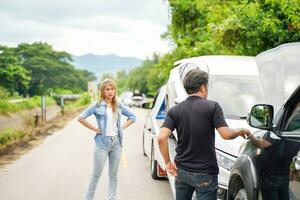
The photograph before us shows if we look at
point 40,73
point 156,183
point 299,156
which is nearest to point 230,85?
point 156,183

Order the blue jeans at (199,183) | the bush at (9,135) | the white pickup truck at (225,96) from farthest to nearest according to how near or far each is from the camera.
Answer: the bush at (9,135), the white pickup truck at (225,96), the blue jeans at (199,183)

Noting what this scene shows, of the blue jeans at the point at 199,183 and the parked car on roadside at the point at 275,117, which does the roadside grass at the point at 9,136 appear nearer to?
the blue jeans at the point at 199,183

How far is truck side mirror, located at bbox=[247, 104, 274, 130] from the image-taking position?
400cm

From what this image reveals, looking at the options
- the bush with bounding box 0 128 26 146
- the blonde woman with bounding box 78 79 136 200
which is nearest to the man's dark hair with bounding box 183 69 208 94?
the blonde woman with bounding box 78 79 136 200

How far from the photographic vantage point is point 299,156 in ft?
10.8

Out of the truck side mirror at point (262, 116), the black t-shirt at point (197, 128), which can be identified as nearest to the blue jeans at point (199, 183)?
the black t-shirt at point (197, 128)

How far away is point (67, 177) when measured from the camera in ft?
33.0

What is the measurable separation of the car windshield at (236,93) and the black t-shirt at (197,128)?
3.24 m

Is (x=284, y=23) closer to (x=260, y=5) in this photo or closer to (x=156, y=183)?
(x=260, y=5)

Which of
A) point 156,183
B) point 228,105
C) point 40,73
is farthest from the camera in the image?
point 40,73

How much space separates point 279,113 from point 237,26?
8.12 meters

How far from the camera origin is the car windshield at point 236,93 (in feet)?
25.3

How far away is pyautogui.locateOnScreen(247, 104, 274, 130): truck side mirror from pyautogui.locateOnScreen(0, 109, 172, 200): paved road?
13.5 ft

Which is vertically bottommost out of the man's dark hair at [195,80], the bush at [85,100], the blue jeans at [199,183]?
the bush at [85,100]
